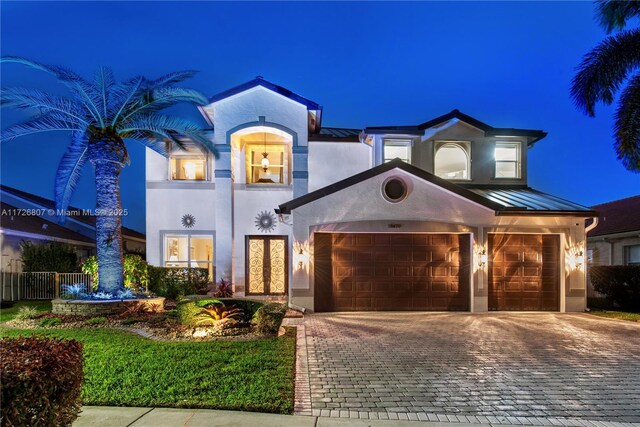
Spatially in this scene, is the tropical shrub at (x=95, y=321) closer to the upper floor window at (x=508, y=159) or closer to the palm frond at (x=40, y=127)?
the palm frond at (x=40, y=127)

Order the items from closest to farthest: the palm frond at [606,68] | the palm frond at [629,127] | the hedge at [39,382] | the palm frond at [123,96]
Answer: the hedge at [39,382], the palm frond at [123,96], the palm frond at [629,127], the palm frond at [606,68]

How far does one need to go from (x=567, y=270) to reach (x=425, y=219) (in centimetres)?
520

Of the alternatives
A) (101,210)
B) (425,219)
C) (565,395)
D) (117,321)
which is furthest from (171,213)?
(565,395)

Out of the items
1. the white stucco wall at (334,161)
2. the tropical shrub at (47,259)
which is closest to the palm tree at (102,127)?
the tropical shrub at (47,259)

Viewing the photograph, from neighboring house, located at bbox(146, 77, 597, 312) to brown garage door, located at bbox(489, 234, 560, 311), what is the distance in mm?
34

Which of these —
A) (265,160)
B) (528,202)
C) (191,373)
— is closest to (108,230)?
(265,160)

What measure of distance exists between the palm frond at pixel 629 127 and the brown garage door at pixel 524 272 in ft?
11.9

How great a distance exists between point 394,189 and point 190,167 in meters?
9.09

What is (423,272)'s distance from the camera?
13281 millimetres

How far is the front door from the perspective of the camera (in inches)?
639

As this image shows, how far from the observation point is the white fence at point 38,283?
52.2 ft

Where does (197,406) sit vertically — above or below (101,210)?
below

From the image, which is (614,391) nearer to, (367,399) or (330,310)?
(367,399)

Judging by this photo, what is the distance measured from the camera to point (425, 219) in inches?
516
